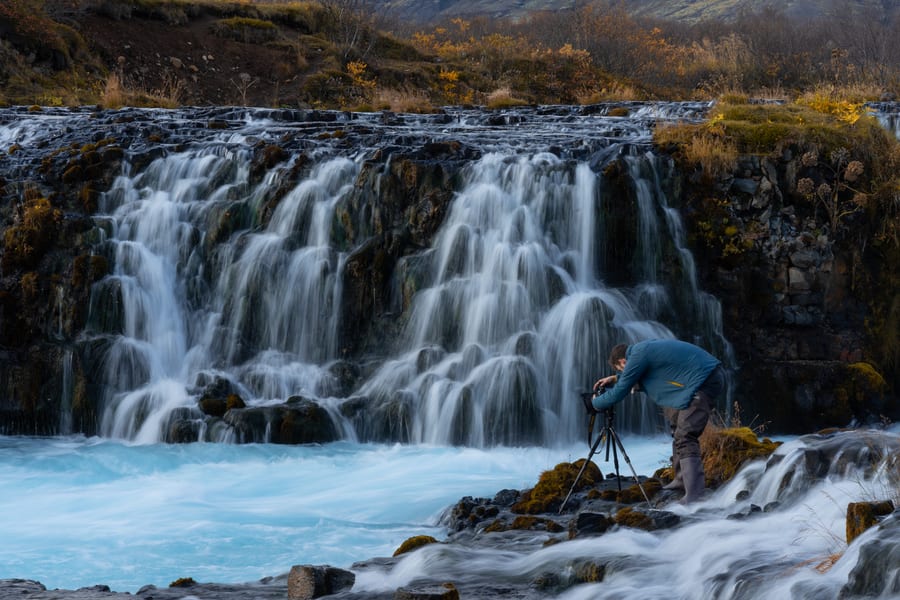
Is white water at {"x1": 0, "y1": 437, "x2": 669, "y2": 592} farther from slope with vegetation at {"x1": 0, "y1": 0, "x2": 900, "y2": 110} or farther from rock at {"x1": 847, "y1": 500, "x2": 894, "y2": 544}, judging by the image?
slope with vegetation at {"x1": 0, "y1": 0, "x2": 900, "y2": 110}

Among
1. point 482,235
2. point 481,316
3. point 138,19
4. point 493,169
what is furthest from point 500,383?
point 138,19

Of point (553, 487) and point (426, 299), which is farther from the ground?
point (426, 299)

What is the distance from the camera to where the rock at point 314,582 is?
22.0 ft

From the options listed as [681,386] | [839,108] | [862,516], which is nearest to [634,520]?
[681,386]

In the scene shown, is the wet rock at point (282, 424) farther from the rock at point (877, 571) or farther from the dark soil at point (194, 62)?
the dark soil at point (194, 62)

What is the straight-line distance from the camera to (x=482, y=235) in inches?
590

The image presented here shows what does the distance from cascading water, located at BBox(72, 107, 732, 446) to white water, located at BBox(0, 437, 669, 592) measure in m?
0.76

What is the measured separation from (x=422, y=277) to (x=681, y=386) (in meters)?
6.70

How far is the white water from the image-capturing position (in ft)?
28.7

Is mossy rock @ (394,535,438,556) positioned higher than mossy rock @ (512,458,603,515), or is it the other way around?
mossy rock @ (512,458,603,515)

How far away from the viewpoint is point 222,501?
10.7m

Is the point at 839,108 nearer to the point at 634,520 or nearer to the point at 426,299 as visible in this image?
the point at 426,299

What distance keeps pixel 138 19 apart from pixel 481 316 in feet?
68.8

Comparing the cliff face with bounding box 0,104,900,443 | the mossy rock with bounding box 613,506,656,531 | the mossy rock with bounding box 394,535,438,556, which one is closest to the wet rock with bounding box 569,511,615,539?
the mossy rock with bounding box 613,506,656,531
